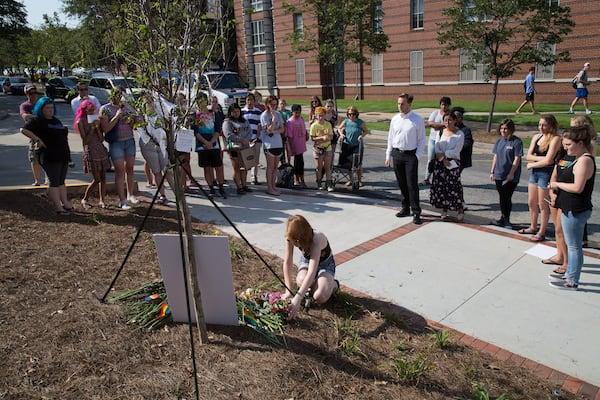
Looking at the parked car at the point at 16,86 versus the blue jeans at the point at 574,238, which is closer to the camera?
the blue jeans at the point at 574,238

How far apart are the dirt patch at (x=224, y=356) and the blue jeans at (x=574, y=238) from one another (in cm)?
173

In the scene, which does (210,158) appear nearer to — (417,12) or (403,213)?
(403,213)

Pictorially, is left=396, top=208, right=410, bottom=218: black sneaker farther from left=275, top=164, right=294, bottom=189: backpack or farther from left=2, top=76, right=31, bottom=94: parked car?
left=2, top=76, right=31, bottom=94: parked car

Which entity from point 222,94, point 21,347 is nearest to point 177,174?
point 21,347

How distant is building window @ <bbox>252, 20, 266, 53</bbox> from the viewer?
123 feet

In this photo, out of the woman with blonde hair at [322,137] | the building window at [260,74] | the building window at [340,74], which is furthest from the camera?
the building window at [260,74]

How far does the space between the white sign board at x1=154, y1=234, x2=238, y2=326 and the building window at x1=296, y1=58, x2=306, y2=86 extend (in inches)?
1269

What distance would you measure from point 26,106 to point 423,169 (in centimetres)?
833

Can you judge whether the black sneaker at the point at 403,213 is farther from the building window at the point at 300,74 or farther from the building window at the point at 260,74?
the building window at the point at 260,74

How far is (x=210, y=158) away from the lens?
8.44 metres

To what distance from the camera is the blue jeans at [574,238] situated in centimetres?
476

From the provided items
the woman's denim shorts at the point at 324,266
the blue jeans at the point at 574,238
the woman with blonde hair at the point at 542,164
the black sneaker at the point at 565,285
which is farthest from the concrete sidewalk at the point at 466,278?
the woman's denim shorts at the point at 324,266

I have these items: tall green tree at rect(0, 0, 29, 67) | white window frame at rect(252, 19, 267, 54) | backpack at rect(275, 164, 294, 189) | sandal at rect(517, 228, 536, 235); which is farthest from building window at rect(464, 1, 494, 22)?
tall green tree at rect(0, 0, 29, 67)

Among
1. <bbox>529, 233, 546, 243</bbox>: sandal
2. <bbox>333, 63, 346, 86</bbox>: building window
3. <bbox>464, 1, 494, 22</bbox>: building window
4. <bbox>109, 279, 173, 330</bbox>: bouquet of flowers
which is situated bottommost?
<bbox>529, 233, 546, 243</bbox>: sandal
